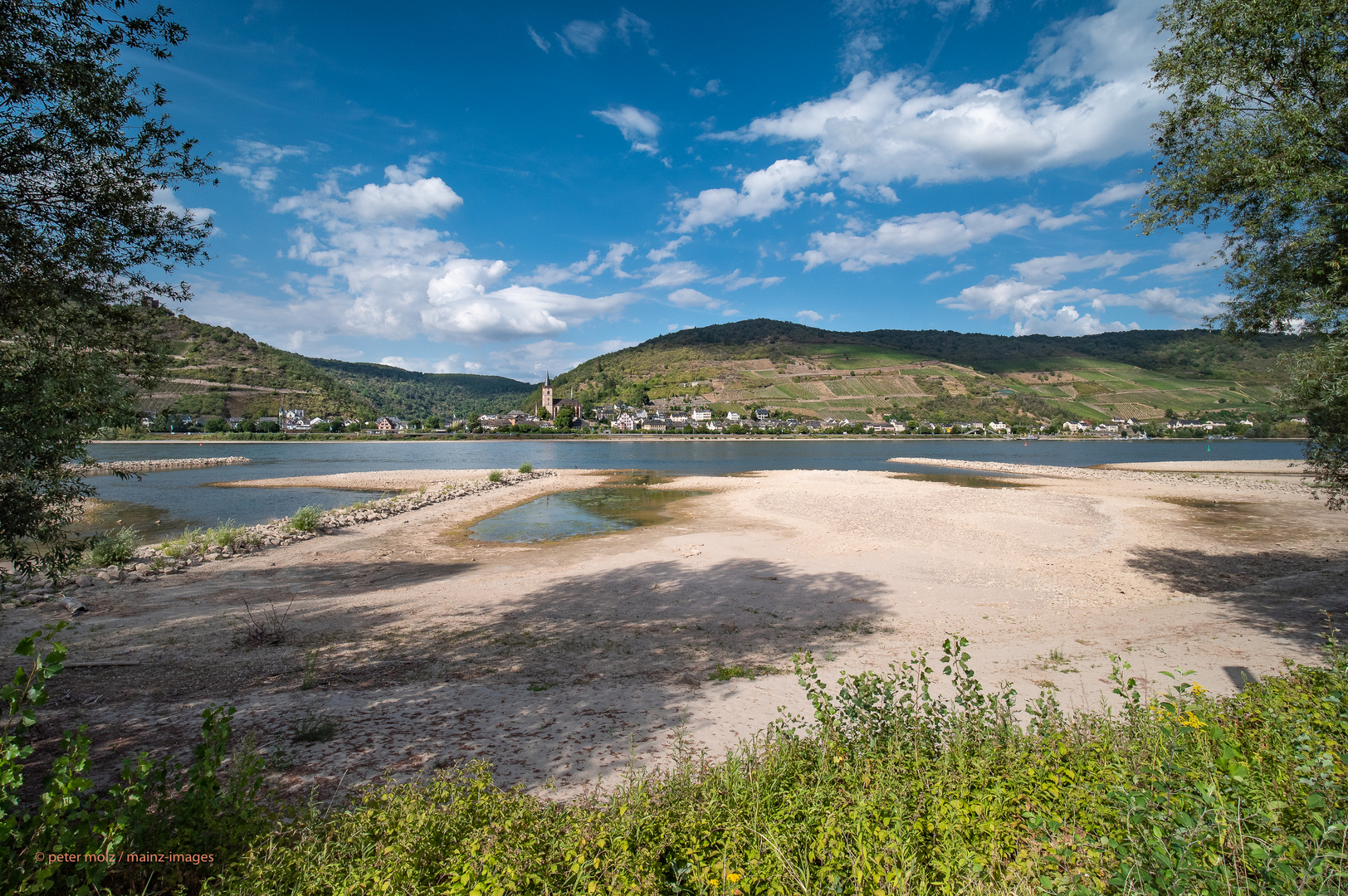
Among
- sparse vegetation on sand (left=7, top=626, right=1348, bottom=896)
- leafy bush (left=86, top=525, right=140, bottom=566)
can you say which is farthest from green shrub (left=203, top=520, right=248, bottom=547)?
sparse vegetation on sand (left=7, top=626, right=1348, bottom=896)

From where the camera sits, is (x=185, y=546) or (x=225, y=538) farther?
(x=225, y=538)

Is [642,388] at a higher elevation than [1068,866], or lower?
higher

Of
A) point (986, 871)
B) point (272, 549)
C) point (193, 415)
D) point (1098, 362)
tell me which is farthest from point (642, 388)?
point (986, 871)

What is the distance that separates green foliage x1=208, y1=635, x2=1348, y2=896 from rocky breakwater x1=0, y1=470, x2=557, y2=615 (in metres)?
6.44

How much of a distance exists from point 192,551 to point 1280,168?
24906 mm

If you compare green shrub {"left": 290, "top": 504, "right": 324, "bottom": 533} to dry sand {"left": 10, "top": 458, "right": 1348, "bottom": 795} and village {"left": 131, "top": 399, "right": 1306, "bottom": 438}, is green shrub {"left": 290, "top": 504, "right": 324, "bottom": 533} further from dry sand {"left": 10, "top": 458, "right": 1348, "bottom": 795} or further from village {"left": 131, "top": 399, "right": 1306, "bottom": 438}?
village {"left": 131, "top": 399, "right": 1306, "bottom": 438}

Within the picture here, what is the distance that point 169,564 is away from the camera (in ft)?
47.3

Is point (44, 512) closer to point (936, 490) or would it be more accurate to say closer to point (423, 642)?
point (423, 642)

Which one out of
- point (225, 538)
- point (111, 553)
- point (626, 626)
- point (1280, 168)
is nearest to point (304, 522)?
Result: point (225, 538)

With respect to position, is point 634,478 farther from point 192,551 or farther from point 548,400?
point 548,400

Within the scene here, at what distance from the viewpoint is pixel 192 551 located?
52.2 feet

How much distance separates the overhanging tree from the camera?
8211 millimetres

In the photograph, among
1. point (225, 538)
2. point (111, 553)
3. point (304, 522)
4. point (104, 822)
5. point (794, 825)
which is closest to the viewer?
point (104, 822)

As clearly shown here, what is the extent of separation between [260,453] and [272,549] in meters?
74.0
